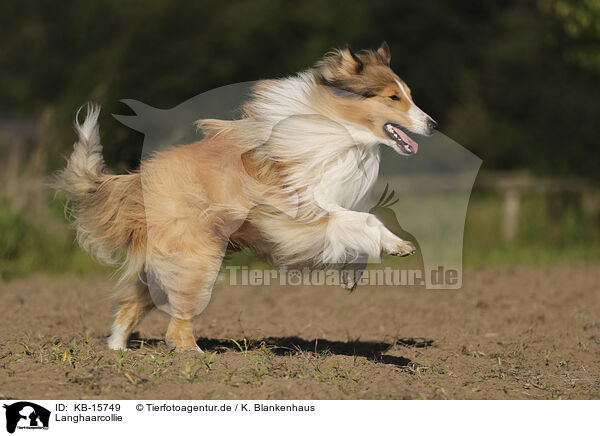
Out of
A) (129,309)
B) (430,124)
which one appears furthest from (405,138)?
(129,309)

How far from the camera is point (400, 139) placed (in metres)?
5.27

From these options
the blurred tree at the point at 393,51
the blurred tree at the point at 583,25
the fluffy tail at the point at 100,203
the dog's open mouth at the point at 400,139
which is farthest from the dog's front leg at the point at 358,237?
the blurred tree at the point at 393,51

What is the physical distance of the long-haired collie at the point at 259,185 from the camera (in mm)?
5195

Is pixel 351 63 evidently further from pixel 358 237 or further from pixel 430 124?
pixel 358 237

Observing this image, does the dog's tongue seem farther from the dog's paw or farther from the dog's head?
the dog's paw

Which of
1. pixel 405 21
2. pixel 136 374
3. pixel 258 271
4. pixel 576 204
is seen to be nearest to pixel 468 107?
pixel 405 21

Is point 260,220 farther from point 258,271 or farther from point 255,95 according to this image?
point 258,271

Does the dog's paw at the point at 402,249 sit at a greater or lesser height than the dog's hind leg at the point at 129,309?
greater

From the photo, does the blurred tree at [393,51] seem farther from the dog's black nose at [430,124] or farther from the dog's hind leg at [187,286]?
the dog's hind leg at [187,286]

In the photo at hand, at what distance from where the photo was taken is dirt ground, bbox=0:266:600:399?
4391 mm

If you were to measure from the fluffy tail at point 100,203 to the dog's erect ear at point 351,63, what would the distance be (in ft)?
5.63

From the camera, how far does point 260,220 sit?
530cm

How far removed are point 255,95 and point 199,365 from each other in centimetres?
200

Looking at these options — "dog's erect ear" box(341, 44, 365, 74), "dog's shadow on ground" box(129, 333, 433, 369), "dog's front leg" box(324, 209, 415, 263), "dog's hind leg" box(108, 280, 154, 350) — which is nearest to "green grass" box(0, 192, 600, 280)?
"dog's shadow on ground" box(129, 333, 433, 369)
